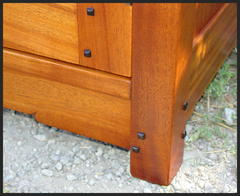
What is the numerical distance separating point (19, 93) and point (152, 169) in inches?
19.3

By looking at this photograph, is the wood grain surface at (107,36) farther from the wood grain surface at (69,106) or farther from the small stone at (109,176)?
the small stone at (109,176)

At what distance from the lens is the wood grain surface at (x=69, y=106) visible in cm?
152

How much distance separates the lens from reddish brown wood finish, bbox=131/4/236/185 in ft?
4.08

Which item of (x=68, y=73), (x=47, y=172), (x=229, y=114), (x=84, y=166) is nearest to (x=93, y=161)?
(x=84, y=166)

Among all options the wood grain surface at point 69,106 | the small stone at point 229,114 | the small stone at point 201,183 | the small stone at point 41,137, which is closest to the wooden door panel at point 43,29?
the wood grain surface at point 69,106

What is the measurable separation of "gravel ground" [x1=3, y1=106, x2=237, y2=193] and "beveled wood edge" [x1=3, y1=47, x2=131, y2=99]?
0.76 ft

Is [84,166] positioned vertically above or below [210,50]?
below

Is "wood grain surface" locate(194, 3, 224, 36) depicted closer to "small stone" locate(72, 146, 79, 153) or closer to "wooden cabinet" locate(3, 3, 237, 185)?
"wooden cabinet" locate(3, 3, 237, 185)

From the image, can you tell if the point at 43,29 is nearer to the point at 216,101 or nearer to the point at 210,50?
the point at 210,50

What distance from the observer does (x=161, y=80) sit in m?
1.32

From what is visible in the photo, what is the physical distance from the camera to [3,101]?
176 cm

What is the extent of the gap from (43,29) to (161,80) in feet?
1.23

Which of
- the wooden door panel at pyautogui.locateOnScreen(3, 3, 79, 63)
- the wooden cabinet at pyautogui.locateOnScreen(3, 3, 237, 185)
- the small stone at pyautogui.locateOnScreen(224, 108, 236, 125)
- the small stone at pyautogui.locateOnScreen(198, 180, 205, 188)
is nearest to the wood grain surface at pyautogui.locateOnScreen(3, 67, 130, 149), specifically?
the wooden cabinet at pyautogui.locateOnScreen(3, 3, 237, 185)

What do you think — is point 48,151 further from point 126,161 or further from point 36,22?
point 36,22
